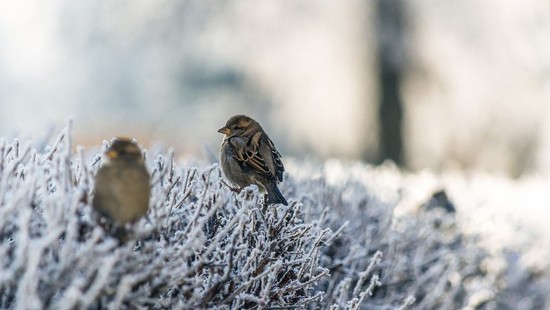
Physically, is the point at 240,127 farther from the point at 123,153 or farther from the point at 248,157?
the point at 123,153

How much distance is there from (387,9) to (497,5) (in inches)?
94.6

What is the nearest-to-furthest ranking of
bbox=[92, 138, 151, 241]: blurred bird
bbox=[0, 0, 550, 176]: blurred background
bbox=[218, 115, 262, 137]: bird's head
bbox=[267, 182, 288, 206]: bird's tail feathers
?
bbox=[92, 138, 151, 241]: blurred bird → bbox=[267, 182, 288, 206]: bird's tail feathers → bbox=[218, 115, 262, 137]: bird's head → bbox=[0, 0, 550, 176]: blurred background

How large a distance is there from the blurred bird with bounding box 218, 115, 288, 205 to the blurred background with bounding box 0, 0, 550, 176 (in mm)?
14440

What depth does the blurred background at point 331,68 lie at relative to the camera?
829 inches

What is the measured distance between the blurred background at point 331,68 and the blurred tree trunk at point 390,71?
0.03 meters

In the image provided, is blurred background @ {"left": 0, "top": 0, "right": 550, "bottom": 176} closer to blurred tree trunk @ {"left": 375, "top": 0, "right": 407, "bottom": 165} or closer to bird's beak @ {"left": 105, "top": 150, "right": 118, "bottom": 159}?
blurred tree trunk @ {"left": 375, "top": 0, "right": 407, "bottom": 165}

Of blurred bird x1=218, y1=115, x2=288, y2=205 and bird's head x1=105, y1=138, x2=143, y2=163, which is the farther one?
blurred bird x1=218, y1=115, x2=288, y2=205

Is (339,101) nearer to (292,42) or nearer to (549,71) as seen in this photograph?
(292,42)

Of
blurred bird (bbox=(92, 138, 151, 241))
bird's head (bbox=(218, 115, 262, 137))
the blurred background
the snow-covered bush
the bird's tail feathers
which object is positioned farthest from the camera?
the blurred background

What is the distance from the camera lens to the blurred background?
21.0 metres

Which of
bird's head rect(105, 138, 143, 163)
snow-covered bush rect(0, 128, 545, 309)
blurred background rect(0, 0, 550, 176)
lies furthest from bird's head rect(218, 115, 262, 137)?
blurred background rect(0, 0, 550, 176)

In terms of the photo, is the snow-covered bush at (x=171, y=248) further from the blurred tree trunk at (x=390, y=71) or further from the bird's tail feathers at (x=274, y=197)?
the blurred tree trunk at (x=390, y=71)

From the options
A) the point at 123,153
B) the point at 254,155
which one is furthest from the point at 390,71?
the point at 123,153

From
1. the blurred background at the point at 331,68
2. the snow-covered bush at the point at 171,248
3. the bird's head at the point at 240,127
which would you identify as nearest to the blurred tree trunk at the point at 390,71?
the blurred background at the point at 331,68
